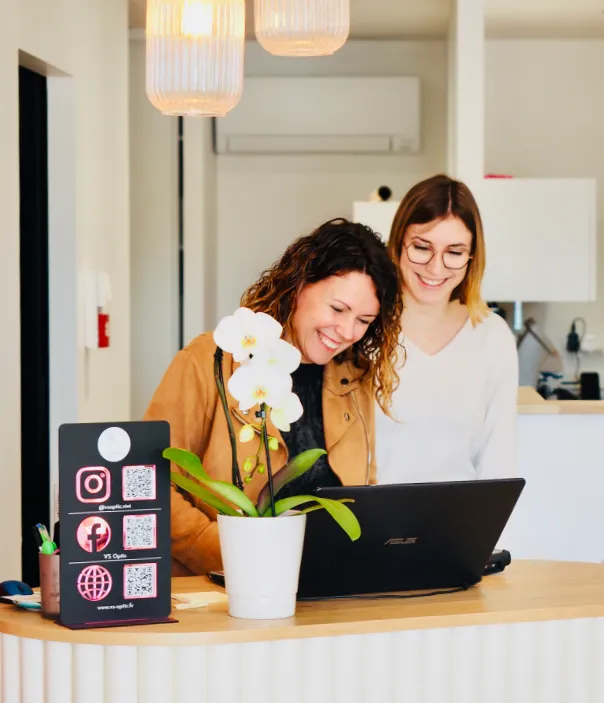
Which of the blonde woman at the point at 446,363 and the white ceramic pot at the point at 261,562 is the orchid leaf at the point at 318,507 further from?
the blonde woman at the point at 446,363

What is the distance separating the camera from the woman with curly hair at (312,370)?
228cm

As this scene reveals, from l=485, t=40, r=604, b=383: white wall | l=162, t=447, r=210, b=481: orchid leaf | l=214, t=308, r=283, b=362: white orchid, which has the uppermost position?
l=485, t=40, r=604, b=383: white wall

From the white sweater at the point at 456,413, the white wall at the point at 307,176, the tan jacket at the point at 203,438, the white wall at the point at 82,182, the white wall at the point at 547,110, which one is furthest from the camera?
the white wall at the point at 307,176

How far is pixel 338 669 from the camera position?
179 centimetres

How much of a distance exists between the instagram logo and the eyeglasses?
167cm

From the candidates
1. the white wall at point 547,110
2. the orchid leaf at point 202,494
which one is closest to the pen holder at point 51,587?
the orchid leaf at point 202,494

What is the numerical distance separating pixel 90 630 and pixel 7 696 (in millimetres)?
183

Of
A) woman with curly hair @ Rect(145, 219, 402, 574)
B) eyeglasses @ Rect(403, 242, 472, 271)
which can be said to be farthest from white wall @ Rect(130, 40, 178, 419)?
woman with curly hair @ Rect(145, 219, 402, 574)

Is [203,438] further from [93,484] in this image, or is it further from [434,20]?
[434,20]

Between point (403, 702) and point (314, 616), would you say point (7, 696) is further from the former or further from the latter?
point (403, 702)

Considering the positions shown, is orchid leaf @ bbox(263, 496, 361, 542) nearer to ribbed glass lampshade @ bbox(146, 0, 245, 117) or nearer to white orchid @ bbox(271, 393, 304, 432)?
white orchid @ bbox(271, 393, 304, 432)

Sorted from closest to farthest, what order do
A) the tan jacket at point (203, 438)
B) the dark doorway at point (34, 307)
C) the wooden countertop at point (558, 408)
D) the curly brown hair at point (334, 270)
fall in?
the tan jacket at point (203, 438) < the curly brown hair at point (334, 270) < the wooden countertop at point (558, 408) < the dark doorway at point (34, 307)

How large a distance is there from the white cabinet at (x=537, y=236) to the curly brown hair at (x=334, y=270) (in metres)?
3.09

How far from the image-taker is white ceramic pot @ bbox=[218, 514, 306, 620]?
1.79 metres
